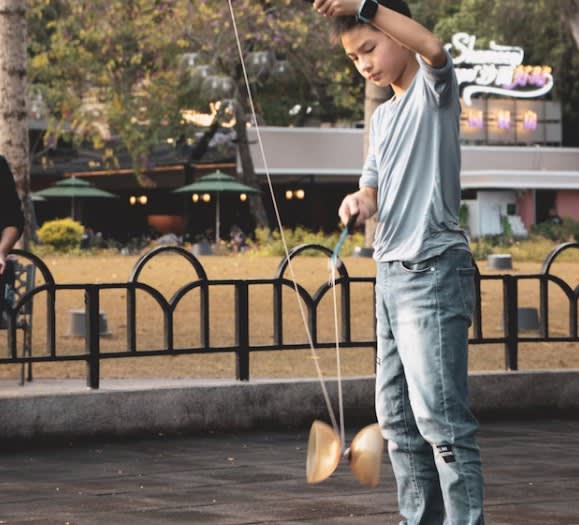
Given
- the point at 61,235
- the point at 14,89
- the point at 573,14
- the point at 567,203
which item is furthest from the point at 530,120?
the point at 14,89

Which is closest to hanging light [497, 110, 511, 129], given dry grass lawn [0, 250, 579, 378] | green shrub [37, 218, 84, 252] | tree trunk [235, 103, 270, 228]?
tree trunk [235, 103, 270, 228]

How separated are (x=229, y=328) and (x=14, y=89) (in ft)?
10.5

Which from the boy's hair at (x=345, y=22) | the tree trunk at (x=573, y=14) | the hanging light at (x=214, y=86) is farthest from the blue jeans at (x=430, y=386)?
the hanging light at (x=214, y=86)

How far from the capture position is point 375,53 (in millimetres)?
4531

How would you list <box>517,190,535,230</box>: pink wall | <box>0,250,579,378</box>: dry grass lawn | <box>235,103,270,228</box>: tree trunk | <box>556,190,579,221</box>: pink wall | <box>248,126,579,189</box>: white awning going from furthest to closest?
<box>556,190,579,221</box>: pink wall
<box>517,190,535,230</box>: pink wall
<box>248,126,579,189</box>: white awning
<box>235,103,270,228</box>: tree trunk
<box>0,250,579,378</box>: dry grass lawn

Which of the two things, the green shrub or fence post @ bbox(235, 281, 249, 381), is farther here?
the green shrub

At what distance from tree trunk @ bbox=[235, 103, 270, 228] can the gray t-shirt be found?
36962 millimetres

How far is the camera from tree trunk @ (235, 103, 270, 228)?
139ft

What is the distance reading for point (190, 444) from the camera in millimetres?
8445

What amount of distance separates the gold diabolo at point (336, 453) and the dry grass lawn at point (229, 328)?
21.8ft

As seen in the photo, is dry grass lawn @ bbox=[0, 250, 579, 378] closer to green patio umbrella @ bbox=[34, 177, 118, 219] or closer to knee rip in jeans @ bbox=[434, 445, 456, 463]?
knee rip in jeans @ bbox=[434, 445, 456, 463]

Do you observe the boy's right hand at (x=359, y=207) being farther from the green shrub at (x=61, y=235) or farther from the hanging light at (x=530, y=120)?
the hanging light at (x=530, y=120)

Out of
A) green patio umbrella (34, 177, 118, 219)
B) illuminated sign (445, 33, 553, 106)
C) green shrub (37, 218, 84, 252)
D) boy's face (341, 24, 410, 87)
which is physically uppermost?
illuminated sign (445, 33, 553, 106)

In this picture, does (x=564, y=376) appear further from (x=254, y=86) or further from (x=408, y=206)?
(x=254, y=86)
